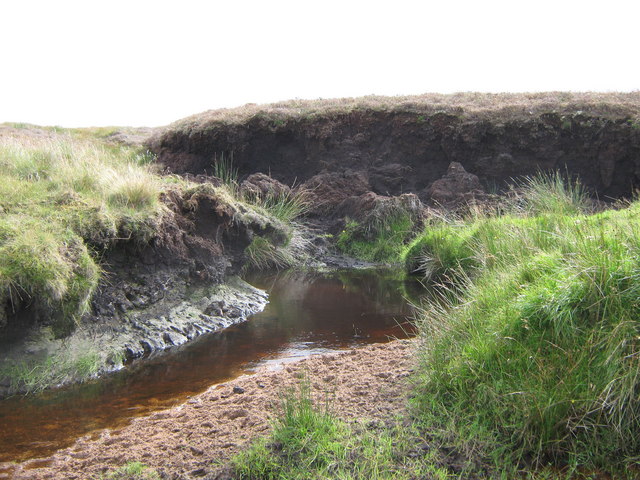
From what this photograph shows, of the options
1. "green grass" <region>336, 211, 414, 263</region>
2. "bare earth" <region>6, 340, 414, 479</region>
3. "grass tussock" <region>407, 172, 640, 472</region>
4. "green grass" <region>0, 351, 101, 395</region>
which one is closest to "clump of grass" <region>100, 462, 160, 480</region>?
"bare earth" <region>6, 340, 414, 479</region>

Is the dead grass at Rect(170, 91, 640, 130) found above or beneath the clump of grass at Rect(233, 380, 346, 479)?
above

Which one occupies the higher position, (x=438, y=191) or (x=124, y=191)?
(x=124, y=191)

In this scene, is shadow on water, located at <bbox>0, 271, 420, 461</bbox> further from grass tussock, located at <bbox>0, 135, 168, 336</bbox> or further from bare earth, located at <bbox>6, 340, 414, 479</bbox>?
grass tussock, located at <bbox>0, 135, 168, 336</bbox>

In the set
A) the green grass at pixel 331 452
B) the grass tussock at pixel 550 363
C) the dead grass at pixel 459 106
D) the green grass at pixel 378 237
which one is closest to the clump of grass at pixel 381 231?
the green grass at pixel 378 237

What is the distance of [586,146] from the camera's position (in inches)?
792

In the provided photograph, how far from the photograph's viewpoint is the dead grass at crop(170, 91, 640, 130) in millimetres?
20812

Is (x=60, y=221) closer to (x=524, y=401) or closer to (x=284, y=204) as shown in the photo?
(x=524, y=401)

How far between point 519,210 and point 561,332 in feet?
34.6

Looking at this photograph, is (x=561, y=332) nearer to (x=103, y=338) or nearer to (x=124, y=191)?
(x=103, y=338)

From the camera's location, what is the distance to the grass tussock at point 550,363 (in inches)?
155

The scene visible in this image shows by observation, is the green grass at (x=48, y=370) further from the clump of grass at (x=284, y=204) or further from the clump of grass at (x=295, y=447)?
the clump of grass at (x=284, y=204)

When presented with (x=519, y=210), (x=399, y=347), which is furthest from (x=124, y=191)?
(x=519, y=210)

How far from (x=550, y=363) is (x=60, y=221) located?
20.6 ft

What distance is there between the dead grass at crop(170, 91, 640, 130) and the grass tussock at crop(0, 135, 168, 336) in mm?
13546
